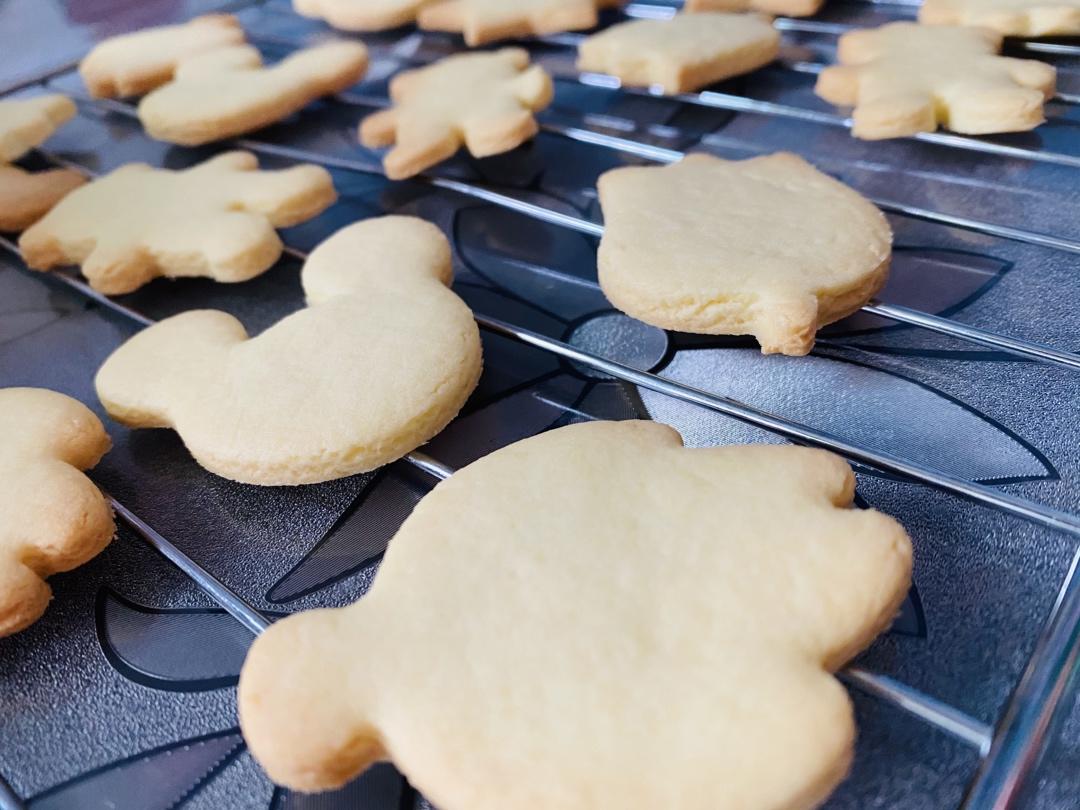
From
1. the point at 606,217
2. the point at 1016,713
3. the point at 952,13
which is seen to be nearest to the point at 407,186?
the point at 606,217

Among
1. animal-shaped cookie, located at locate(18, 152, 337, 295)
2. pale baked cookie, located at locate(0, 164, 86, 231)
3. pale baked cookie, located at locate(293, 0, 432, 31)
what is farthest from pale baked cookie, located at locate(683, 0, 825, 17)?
pale baked cookie, located at locate(0, 164, 86, 231)

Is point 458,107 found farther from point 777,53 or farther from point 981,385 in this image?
point 981,385

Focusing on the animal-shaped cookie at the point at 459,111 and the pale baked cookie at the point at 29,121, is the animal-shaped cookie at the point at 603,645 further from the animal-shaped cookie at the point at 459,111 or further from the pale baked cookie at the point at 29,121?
the pale baked cookie at the point at 29,121

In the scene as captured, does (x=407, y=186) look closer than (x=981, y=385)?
No

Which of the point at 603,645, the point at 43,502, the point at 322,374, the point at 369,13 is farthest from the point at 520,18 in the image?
the point at 603,645

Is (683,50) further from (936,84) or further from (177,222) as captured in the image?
(177,222)

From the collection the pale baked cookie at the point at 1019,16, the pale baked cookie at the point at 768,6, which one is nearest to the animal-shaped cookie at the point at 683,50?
the pale baked cookie at the point at 768,6
